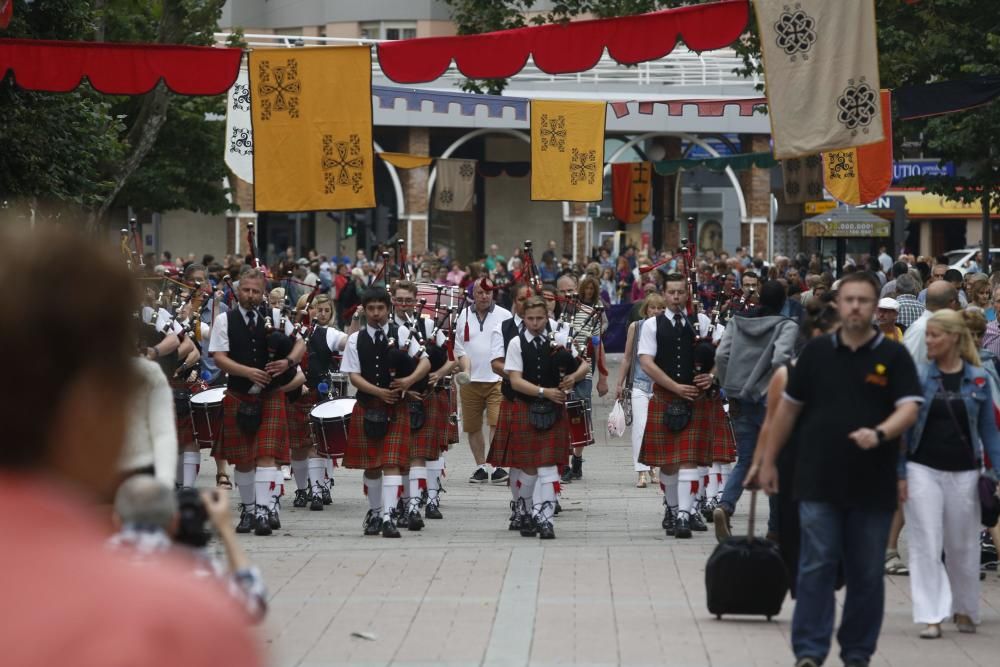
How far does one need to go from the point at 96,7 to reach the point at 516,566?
35.8 feet

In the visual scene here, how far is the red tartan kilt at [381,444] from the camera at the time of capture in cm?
1202

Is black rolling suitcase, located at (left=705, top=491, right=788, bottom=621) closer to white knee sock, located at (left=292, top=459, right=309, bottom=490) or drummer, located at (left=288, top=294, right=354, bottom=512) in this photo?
drummer, located at (left=288, top=294, right=354, bottom=512)

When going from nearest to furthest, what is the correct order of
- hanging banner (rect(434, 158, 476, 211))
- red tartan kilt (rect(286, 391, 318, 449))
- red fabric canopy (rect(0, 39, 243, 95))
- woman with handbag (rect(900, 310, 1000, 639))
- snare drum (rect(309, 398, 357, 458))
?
woman with handbag (rect(900, 310, 1000, 639)) → red fabric canopy (rect(0, 39, 243, 95)) → snare drum (rect(309, 398, 357, 458)) → red tartan kilt (rect(286, 391, 318, 449)) → hanging banner (rect(434, 158, 476, 211))

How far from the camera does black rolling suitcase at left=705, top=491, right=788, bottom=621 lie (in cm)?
845

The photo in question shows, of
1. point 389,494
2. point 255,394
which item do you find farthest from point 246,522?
point 389,494

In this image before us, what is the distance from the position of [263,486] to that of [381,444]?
97 centimetres

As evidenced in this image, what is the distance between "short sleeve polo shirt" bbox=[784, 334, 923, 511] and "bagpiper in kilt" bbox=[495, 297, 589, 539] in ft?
16.3

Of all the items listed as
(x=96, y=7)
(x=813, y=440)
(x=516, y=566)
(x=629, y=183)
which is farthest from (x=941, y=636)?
(x=629, y=183)

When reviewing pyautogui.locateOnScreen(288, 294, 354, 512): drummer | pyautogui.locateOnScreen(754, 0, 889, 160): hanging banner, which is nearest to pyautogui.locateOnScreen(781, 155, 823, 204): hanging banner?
pyautogui.locateOnScreen(288, 294, 354, 512): drummer

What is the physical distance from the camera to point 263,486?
1222 cm

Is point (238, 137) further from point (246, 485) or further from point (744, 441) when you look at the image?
point (744, 441)

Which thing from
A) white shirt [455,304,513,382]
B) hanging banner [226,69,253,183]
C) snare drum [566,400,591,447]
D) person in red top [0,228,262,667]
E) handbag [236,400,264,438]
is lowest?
→ snare drum [566,400,591,447]

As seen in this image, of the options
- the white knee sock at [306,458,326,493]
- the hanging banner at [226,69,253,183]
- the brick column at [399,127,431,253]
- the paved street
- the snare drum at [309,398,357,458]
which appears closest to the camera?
the paved street

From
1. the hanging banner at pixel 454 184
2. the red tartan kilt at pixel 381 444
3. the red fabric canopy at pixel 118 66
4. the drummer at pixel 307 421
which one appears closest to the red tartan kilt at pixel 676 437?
the red tartan kilt at pixel 381 444
